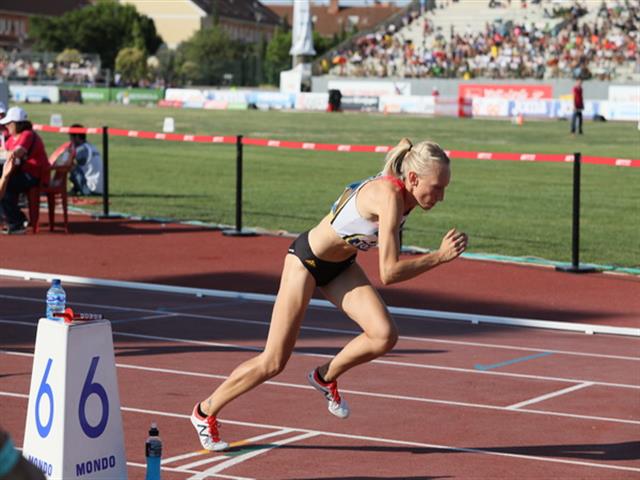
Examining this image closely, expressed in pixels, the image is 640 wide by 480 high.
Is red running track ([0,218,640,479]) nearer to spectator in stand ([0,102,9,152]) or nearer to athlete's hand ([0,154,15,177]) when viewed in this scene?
athlete's hand ([0,154,15,177])

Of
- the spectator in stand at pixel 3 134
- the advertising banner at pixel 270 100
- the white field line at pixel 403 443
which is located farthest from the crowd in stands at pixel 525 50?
the white field line at pixel 403 443

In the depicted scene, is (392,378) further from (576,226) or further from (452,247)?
(576,226)

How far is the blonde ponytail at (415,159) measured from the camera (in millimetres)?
6816

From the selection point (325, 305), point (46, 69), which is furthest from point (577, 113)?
point (46, 69)

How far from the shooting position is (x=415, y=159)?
6844 mm

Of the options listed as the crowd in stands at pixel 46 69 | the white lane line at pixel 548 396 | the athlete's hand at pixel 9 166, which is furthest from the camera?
the crowd in stands at pixel 46 69

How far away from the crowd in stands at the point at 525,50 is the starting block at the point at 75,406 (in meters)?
60.1

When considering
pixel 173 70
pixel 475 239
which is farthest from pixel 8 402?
pixel 173 70

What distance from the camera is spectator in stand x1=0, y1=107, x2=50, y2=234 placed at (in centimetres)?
1788

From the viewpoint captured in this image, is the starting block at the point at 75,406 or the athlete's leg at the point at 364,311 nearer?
the starting block at the point at 75,406

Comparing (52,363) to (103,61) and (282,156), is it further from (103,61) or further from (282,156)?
(103,61)

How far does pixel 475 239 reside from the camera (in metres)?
18.8

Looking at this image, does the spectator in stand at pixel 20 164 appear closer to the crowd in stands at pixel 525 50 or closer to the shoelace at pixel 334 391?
the shoelace at pixel 334 391

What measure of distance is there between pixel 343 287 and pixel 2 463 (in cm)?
454
